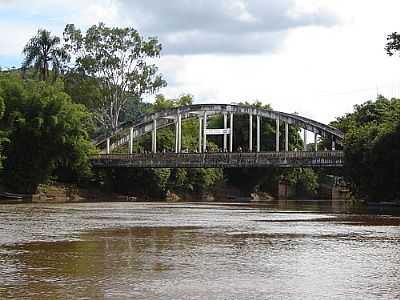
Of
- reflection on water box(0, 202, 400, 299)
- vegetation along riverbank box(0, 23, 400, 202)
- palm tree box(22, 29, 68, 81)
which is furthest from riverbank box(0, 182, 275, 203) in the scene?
reflection on water box(0, 202, 400, 299)

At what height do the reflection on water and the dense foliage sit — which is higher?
the dense foliage

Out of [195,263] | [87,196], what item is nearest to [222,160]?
[87,196]

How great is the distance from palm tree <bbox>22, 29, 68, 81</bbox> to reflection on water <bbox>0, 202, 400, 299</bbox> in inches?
2747

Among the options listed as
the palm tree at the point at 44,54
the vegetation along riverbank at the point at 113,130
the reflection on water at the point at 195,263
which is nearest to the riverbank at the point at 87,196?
the vegetation along riverbank at the point at 113,130

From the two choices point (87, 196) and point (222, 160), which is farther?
point (87, 196)

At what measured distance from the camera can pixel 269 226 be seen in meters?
40.8

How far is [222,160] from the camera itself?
93.1 metres

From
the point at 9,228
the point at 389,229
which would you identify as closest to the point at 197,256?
the point at 9,228

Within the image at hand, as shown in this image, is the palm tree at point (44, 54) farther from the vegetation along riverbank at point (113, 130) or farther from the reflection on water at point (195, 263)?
the reflection on water at point (195, 263)

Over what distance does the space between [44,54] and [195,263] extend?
8687cm

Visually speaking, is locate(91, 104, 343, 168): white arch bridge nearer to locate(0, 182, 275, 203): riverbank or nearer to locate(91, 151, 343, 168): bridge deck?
locate(91, 151, 343, 168): bridge deck

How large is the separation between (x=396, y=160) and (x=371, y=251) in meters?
43.1

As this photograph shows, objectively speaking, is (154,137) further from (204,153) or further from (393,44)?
(393,44)

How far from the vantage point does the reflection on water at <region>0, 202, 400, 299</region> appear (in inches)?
690
